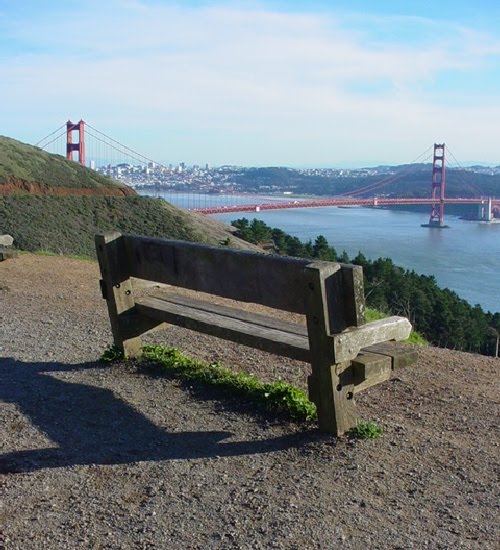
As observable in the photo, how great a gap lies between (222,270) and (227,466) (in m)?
0.94

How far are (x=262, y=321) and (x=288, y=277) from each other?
535 mm

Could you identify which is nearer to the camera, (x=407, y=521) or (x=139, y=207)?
(x=407, y=521)

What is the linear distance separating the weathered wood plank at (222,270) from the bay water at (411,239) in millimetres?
15286

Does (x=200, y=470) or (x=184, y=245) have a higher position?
(x=184, y=245)

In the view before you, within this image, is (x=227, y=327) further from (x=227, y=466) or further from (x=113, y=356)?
(x=113, y=356)

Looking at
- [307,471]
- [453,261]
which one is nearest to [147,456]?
[307,471]

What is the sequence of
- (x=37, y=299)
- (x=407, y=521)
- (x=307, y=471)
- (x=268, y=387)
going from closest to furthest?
(x=407, y=521) → (x=307, y=471) → (x=268, y=387) → (x=37, y=299)

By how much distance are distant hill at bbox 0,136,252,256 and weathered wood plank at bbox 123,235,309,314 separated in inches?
377

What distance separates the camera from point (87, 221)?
16266 mm

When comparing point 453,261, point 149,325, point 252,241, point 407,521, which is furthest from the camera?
point 453,261

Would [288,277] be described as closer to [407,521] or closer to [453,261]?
Result: [407,521]

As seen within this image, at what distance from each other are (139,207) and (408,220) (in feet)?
87.4

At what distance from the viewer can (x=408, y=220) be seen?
41969 millimetres

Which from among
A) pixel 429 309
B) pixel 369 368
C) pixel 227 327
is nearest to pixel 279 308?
pixel 227 327
